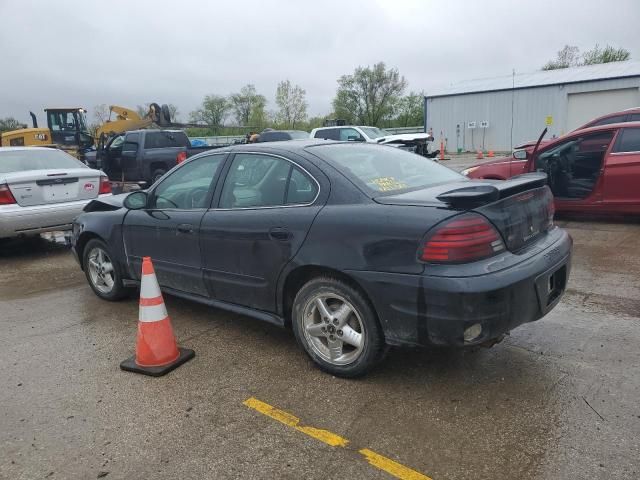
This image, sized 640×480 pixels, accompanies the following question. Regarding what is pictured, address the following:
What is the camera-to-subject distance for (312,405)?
2.99 meters

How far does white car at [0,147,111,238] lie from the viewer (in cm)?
672

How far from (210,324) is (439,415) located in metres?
2.24

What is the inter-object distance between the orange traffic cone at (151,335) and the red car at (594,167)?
614 cm

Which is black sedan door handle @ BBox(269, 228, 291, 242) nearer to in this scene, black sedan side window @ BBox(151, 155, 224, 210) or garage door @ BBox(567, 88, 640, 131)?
black sedan side window @ BBox(151, 155, 224, 210)

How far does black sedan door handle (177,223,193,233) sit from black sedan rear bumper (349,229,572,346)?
1.58m

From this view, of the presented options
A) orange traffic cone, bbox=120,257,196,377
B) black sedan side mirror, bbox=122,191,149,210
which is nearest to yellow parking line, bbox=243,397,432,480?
orange traffic cone, bbox=120,257,196,377

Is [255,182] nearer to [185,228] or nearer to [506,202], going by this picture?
[185,228]

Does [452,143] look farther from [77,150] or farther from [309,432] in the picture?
[309,432]

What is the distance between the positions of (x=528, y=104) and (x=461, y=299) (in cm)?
2658

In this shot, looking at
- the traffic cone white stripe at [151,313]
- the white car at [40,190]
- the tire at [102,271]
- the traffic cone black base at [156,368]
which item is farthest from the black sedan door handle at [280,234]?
the white car at [40,190]

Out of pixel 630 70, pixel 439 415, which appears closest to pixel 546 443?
pixel 439 415

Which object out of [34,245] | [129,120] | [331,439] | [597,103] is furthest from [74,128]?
[597,103]

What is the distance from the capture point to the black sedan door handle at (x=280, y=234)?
334cm

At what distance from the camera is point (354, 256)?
9.84ft
